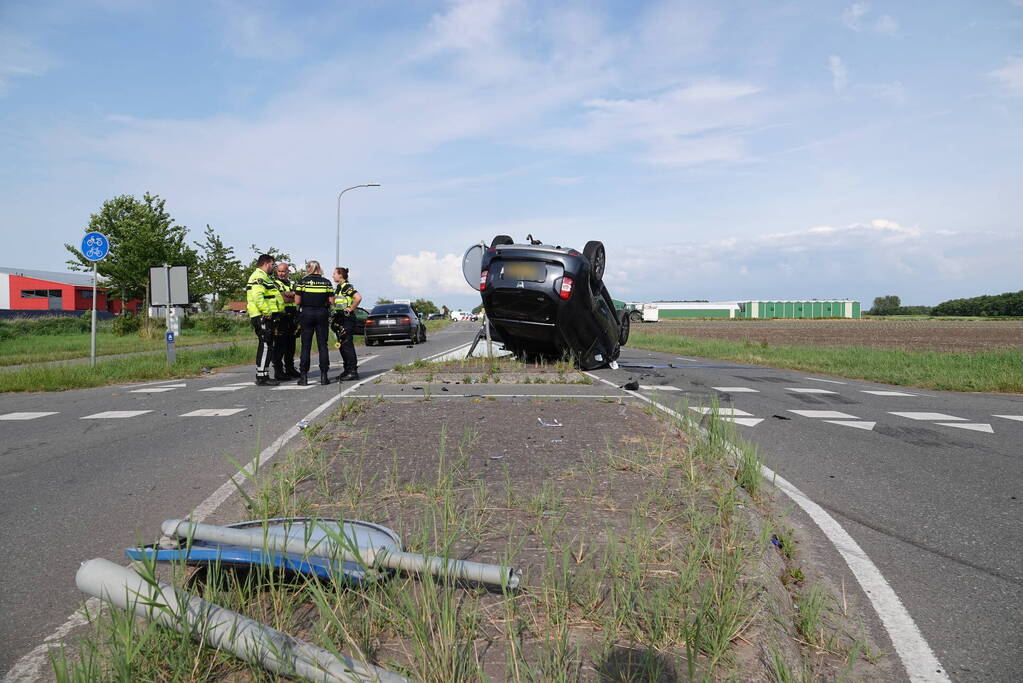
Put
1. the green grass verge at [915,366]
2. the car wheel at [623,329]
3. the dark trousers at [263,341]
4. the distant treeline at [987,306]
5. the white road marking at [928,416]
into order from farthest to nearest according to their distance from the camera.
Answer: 1. the distant treeline at [987,306]
2. the car wheel at [623,329]
3. the green grass verge at [915,366]
4. the dark trousers at [263,341]
5. the white road marking at [928,416]

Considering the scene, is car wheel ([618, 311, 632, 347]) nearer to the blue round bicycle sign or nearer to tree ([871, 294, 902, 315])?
the blue round bicycle sign

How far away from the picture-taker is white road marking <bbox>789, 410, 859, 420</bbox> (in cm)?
895

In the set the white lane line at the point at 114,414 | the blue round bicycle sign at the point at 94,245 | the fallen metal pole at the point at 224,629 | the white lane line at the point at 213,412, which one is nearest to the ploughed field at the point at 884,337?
the blue round bicycle sign at the point at 94,245

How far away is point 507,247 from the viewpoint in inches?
504

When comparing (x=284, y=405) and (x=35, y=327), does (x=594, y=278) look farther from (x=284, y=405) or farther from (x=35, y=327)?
(x=35, y=327)

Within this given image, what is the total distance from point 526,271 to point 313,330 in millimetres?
3645

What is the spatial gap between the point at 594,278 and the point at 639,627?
423 inches

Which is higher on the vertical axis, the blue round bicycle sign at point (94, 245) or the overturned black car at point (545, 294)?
the blue round bicycle sign at point (94, 245)

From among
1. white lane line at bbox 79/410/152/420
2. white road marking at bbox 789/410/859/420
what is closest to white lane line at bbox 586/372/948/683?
white road marking at bbox 789/410/859/420

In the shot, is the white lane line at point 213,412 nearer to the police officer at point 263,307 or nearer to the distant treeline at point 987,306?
the police officer at point 263,307

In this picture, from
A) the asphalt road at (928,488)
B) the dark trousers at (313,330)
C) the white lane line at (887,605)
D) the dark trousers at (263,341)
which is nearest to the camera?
the white lane line at (887,605)

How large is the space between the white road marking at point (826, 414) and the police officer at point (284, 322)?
26.7 ft

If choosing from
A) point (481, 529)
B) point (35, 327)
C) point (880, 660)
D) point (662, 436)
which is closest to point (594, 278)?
point (662, 436)

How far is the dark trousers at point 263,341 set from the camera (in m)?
12.2
